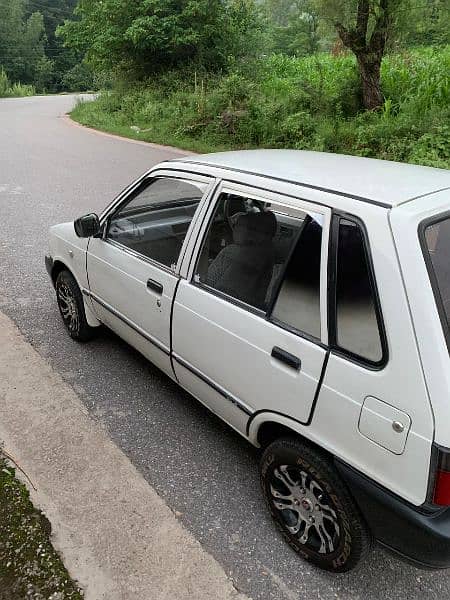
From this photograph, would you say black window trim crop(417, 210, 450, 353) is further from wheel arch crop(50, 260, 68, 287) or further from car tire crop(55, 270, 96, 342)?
wheel arch crop(50, 260, 68, 287)

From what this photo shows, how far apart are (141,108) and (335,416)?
18762mm

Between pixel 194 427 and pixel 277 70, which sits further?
pixel 277 70

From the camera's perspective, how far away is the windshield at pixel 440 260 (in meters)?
1.79

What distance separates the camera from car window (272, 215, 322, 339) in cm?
214

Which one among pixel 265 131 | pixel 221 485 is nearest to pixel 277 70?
pixel 265 131

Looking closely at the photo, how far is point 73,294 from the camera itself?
13.1 feet

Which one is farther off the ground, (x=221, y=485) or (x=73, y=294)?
(x=73, y=294)

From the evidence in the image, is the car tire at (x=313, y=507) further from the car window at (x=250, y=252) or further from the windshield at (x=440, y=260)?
the windshield at (x=440, y=260)

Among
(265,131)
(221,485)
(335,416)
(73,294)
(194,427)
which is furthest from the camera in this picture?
(265,131)

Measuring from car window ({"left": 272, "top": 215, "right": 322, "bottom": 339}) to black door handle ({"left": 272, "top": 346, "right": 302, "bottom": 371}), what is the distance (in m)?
0.12

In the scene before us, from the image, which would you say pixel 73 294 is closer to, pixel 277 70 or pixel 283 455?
pixel 283 455

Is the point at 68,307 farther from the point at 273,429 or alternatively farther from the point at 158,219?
the point at 273,429

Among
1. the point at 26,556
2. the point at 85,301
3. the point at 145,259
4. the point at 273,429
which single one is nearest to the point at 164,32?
the point at 85,301

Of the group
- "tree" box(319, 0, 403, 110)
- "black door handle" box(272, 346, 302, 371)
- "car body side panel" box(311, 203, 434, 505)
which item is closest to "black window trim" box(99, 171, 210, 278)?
"black door handle" box(272, 346, 302, 371)
